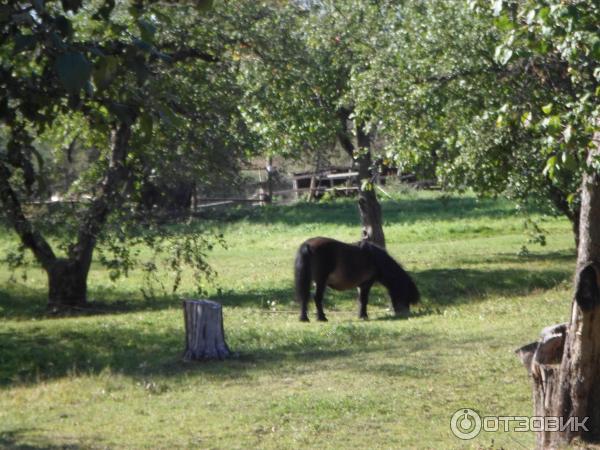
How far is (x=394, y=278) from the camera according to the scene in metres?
18.7

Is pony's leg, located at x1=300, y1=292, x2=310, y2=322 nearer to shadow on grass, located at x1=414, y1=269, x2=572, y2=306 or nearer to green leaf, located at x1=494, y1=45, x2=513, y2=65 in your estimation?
shadow on grass, located at x1=414, y1=269, x2=572, y2=306

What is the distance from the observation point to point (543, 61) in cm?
1177

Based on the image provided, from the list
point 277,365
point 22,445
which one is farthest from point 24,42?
point 277,365

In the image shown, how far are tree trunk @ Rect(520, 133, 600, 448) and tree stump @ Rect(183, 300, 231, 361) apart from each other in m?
6.11

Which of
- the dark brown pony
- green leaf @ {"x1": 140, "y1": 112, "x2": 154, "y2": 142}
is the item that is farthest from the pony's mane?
green leaf @ {"x1": 140, "y1": 112, "x2": 154, "y2": 142}

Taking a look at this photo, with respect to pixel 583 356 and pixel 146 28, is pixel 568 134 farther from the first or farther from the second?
pixel 146 28

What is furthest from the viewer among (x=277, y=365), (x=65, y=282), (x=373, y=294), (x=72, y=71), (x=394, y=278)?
(x=373, y=294)

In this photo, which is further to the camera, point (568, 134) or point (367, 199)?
point (367, 199)

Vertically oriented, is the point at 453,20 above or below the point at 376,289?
above

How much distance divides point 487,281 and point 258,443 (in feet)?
47.2

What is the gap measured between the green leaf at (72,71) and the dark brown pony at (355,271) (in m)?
14.2

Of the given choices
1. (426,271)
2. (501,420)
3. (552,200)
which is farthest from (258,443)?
(426,271)

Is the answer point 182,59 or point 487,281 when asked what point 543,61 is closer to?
point 182,59

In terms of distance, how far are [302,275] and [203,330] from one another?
513 cm
